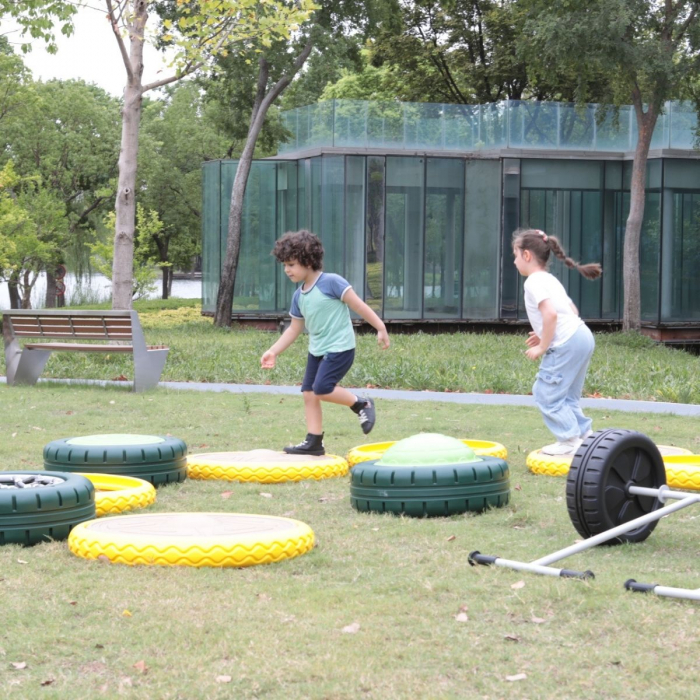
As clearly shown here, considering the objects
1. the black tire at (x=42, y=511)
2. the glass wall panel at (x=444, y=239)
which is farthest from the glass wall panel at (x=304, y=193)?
the black tire at (x=42, y=511)

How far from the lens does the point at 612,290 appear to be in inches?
1064

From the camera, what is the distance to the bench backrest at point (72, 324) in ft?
40.1

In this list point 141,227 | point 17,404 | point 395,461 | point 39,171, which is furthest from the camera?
point 141,227

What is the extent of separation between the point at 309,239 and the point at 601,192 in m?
20.2

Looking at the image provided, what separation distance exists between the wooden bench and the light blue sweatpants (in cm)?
605

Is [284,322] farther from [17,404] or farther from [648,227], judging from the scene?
[17,404]

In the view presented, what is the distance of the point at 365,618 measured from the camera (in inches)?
151

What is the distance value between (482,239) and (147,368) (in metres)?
14.9

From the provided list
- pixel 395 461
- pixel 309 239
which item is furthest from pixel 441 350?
pixel 395 461

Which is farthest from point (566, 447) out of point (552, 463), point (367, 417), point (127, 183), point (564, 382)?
point (127, 183)

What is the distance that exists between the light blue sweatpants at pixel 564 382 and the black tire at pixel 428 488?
1445 millimetres

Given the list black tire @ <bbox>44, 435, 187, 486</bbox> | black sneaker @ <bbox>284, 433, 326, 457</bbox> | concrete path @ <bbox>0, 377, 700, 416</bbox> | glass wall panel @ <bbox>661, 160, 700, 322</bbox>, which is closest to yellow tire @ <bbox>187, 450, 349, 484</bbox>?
black sneaker @ <bbox>284, 433, 326, 457</bbox>

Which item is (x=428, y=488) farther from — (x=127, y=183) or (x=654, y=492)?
(x=127, y=183)

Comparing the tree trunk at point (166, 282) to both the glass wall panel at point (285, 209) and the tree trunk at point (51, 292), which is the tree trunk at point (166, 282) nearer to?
the tree trunk at point (51, 292)
